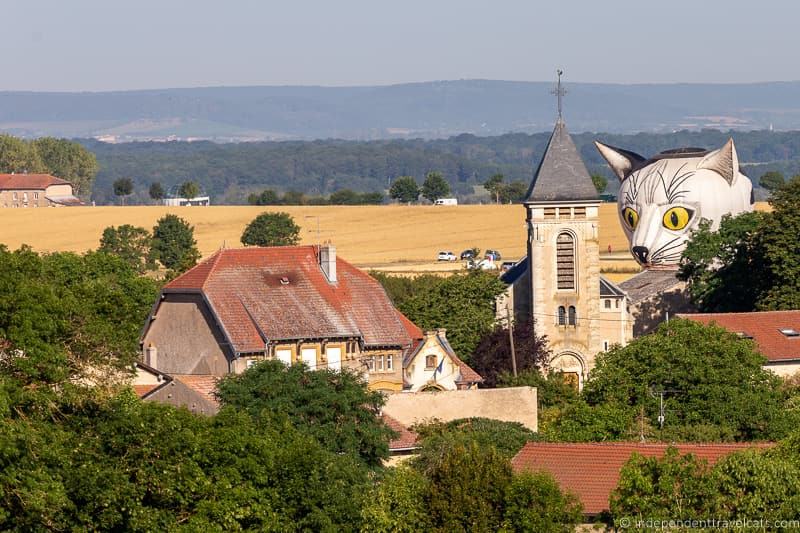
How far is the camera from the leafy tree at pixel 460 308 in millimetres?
69562

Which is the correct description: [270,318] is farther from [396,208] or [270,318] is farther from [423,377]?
[396,208]

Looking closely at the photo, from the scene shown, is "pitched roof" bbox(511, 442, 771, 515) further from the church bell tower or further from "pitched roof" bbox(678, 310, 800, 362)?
the church bell tower

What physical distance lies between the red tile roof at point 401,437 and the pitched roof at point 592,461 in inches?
335

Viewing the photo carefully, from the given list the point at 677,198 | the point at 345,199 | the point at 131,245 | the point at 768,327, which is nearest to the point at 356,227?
the point at 131,245

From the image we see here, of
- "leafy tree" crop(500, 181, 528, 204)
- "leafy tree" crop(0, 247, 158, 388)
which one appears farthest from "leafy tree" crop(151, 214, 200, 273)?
"leafy tree" crop(500, 181, 528, 204)

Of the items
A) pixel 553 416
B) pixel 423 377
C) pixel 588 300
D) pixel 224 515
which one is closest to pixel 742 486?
pixel 224 515

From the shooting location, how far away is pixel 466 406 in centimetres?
5228

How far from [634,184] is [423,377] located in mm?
20978

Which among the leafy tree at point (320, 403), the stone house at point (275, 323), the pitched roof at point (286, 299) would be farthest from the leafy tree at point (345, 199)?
the leafy tree at point (320, 403)

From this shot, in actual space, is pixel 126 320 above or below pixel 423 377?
above

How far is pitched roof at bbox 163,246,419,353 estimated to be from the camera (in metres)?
59.9

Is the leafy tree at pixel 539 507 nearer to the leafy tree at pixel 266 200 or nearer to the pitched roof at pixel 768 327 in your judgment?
the pitched roof at pixel 768 327

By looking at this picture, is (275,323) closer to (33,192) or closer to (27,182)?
(33,192)

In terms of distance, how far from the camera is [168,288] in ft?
201
